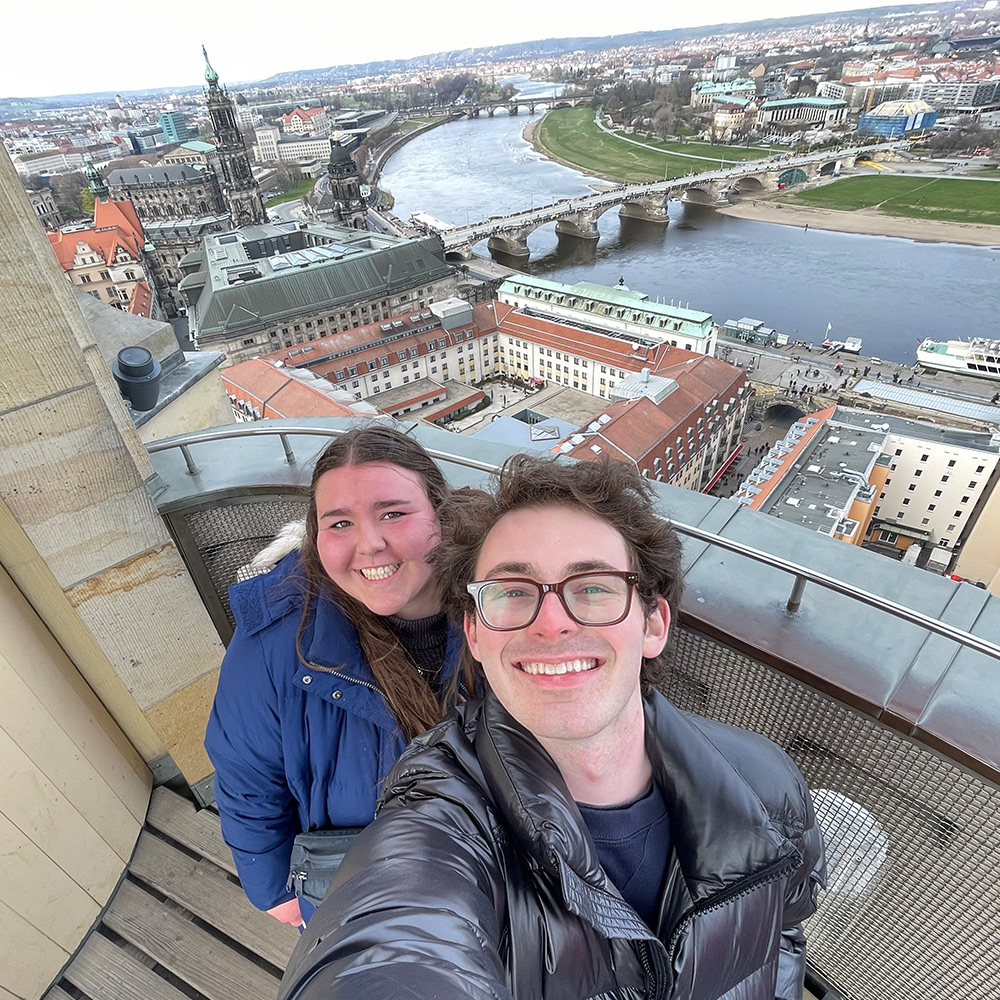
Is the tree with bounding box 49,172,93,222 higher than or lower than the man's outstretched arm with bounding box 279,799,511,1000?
lower

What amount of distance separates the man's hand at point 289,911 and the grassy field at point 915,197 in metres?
36.4

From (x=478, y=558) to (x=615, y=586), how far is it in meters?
0.19

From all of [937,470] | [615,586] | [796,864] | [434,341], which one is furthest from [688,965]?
[434,341]

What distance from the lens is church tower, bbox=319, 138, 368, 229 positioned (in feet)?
88.4

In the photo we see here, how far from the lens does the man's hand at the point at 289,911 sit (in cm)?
120

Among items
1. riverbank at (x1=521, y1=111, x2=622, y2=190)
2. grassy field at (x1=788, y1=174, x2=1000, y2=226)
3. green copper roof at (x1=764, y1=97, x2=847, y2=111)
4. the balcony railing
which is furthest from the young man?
green copper roof at (x1=764, y1=97, x2=847, y2=111)

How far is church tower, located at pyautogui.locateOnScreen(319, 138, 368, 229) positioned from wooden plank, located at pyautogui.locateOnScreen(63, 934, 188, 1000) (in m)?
29.7

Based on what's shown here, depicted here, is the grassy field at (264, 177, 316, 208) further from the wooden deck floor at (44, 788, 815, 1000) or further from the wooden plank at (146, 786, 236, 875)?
the wooden deck floor at (44, 788, 815, 1000)

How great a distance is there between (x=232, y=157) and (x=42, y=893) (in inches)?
1132

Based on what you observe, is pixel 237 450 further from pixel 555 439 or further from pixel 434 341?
pixel 434 341

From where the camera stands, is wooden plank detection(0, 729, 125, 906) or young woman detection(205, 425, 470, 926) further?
wooden plank detection(0, 729, 125, 906)

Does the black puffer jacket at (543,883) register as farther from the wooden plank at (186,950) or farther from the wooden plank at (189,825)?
the wooden plank at (189,825)

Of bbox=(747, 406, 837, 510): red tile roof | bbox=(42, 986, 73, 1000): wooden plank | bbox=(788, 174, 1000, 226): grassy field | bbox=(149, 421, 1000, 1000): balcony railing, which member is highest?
bbox=(149, 421, 1000, 1000): balcony railing

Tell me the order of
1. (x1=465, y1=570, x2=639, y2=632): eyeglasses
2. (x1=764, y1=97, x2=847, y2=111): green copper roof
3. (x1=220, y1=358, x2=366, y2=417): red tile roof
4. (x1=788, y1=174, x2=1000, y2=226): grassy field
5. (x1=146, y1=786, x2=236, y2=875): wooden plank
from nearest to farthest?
(x1=465, y1=570, x2=639, y2=632): eyeglasses, (x1=146, y1=786, x2=236, y2=875): wooden plank, (x1=220, y1=358, x2=366, y2=417): red tile roof, (x1=788, y1=174, x2=1000, y2=226): grassy field, (x1=764, y1=97, x2=847, y2=111): green copper roof
